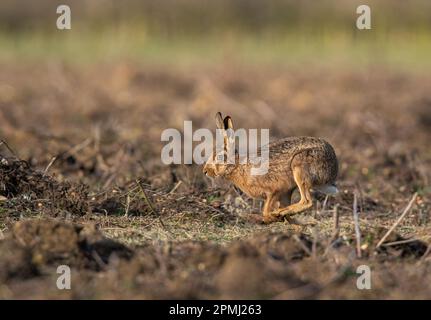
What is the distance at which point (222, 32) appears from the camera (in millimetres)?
27703

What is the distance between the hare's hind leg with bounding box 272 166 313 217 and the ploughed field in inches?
6.3

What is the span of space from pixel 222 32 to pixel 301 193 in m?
19.3

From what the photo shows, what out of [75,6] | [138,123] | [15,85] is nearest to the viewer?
[138,123]

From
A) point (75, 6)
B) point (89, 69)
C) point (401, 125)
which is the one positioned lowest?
point (401, 125)

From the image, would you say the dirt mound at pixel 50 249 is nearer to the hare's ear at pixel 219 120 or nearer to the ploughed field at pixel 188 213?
the ploughed field at pixel 188 213

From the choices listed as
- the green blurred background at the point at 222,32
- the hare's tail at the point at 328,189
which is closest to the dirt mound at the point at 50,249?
the hare's tail at the point at 328,189

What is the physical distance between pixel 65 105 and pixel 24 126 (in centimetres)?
363

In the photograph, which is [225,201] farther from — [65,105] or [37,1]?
[37,1]

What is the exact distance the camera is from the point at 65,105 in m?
19.3

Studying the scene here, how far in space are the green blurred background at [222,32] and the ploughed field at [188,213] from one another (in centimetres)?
634

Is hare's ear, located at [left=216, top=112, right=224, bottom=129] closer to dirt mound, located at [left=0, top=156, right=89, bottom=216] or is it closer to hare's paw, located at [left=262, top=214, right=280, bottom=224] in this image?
hare's paw, located at [left=262, top=214, right=280, bottom=224]

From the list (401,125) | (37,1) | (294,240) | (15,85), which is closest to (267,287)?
(294,240)

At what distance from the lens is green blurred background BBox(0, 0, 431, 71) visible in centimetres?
2600

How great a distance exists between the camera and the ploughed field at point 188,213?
632 centimetres
